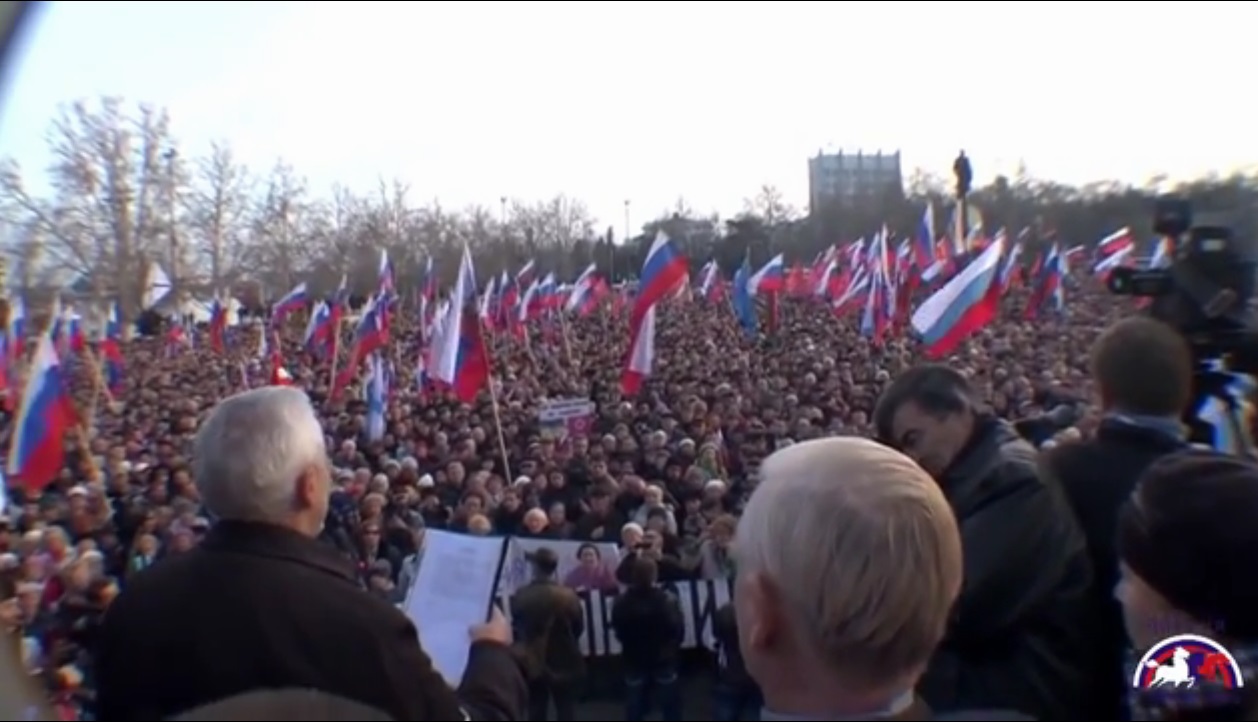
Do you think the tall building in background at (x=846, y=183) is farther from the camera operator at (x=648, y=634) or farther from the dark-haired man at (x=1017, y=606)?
the dark-haired man at (x=1017, y=606)

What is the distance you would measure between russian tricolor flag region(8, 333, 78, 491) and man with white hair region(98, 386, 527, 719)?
6.52 meters

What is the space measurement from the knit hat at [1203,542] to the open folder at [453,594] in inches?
37.6

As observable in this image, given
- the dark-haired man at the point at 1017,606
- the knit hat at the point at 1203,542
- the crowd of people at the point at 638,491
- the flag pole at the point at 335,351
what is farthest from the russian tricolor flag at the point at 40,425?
the flag pole at the point at 335,351

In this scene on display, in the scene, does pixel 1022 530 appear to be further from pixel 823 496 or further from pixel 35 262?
pixel 35 262

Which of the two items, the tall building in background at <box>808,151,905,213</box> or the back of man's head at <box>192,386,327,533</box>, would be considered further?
the tall building in background at <box>808,151,905,213</box>

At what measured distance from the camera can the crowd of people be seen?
218 cm

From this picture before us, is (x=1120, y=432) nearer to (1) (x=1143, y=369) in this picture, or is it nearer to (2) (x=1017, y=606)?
(1) (x=1143, y=369)

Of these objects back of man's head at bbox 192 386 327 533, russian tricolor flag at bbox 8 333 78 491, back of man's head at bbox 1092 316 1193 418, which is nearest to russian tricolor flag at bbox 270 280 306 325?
russian tricolor flag at bbox 8 333 78 491

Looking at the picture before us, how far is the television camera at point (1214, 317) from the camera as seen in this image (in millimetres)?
3191

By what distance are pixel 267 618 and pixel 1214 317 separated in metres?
2.20

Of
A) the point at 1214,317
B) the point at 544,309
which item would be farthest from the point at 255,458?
the point at 544,309

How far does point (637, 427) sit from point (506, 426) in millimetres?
1881

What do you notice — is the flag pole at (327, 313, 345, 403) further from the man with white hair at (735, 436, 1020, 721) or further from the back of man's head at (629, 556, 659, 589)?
the man with white hair at (735, 436, 1020, 721)

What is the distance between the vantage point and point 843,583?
141cm
